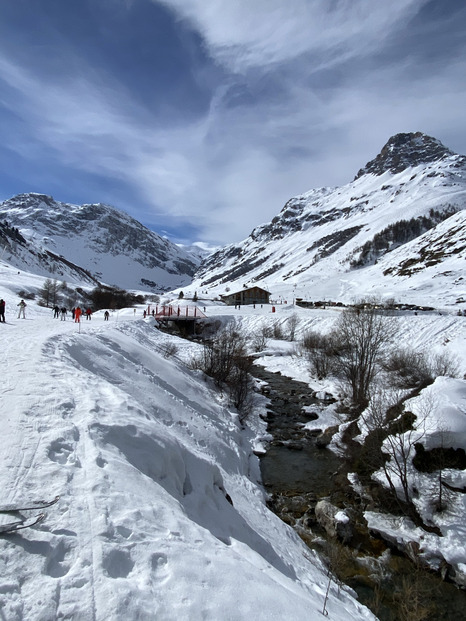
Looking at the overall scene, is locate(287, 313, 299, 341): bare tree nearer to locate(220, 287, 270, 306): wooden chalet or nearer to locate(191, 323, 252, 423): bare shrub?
locate(191, 323, 252, 423): bare shrub

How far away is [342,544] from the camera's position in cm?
1090

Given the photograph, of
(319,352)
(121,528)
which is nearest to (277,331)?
(319,352)

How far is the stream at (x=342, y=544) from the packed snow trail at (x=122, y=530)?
1272mm

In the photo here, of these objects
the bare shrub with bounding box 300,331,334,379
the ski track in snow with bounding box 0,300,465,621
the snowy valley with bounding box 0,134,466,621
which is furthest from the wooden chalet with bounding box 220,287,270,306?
the ski track in snow with bounding box 0,300,465,621

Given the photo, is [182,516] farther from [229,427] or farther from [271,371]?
[271,371]

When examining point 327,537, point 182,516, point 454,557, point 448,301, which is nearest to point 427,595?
point 454,557

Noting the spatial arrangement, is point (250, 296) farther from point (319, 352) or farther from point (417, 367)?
point (417, 367)

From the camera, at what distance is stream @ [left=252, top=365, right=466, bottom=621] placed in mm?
8875

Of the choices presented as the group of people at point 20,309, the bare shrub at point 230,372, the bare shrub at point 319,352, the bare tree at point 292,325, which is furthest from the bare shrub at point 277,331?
the group of people at point 20,309

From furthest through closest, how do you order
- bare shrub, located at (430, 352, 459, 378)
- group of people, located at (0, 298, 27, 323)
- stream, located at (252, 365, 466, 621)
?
bare shrub, located at (430, 352, 459, 378)
group of people, located at (0, 298, 27, 323)
stream, located at (252, 365, 466, 621)

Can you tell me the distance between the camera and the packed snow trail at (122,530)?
12.5ft

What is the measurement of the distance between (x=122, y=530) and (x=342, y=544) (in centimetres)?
919

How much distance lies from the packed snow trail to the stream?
1272 millimetres

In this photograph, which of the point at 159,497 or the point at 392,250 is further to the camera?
the point at 392,250
